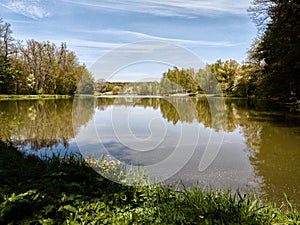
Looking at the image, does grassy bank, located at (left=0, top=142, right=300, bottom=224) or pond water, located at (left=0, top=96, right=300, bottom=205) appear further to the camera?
pond water, located at (left=0, top=96, right=300, bottom=205)

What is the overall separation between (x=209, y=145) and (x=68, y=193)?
5.87m

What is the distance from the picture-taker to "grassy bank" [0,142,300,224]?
247 cm

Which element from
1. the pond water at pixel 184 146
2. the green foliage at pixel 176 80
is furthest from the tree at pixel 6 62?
the green foliage at pixel 176 80

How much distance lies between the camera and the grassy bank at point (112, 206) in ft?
8.10

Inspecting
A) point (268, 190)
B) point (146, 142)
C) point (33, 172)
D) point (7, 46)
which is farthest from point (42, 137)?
point (7, 46)

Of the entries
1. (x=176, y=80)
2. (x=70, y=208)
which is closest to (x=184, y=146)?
(x=176, y=80)

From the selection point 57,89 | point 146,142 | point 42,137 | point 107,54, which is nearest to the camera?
point 107,54

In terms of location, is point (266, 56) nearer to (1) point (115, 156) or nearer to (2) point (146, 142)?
(2) point (146, 142)

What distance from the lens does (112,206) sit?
282 centimetres

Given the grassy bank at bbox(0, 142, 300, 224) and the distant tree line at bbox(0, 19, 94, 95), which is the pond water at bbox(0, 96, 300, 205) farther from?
the distant tree line at bbox(0, 19, 94, 95)

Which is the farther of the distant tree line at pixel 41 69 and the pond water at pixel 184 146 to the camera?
the distant tree line at pixel 41 69

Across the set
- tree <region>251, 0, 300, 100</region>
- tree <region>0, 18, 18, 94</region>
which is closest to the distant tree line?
tree <region>0, 18, 18, 94</region>

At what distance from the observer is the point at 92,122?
1072 cm

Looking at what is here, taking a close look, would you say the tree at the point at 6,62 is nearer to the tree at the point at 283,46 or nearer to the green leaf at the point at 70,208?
the tree at the point at 283,46
